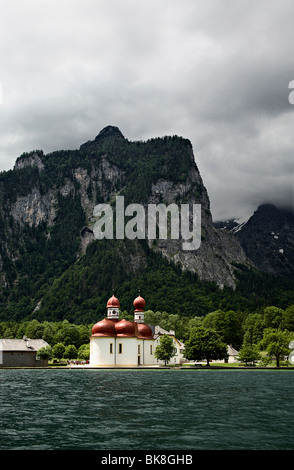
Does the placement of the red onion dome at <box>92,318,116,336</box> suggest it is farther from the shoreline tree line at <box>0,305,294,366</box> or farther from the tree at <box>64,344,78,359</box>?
the tree at <box>64,344,78,359</box>

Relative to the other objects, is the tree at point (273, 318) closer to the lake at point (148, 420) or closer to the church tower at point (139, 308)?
the church tower at point (139, 308)

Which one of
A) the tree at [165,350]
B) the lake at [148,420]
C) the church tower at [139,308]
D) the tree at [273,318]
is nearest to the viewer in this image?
the lake at [148,420]

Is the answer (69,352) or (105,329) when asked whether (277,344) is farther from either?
(69,352)

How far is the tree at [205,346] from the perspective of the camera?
10862cm

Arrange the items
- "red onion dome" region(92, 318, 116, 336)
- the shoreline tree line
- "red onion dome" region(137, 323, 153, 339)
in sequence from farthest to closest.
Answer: "red onion dome" region(137, 323, 153, 339) → "red onion dome" region(92, 318, 116, 336) → the shoreline tree line

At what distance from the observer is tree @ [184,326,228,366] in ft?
356

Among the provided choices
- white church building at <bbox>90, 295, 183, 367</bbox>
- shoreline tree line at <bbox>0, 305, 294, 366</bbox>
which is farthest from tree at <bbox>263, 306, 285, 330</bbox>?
white church building at <bbox>90, 295, 183, 367</bbox>

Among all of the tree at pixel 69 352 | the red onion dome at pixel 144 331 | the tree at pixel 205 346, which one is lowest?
the tree at pixel 69 352

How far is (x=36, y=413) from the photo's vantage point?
33.9 meters

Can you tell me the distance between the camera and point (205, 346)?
10825cm

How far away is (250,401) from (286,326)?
398 feet

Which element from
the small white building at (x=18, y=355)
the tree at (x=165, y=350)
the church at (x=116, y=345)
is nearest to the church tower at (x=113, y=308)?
the church at (x=116, y=345)

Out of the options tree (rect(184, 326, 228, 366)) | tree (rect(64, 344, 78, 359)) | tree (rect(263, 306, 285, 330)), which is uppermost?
tree (rect(263, 306, 285, 330))
